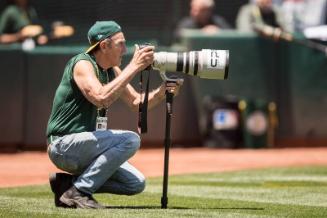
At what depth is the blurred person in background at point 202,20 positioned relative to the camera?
16875 mm

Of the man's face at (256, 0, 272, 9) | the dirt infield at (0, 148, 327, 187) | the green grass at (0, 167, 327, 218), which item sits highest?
the man's face at (256, 0, 272, 9)

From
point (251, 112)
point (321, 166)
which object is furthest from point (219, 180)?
point (251, 112)

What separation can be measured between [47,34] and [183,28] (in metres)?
2.22

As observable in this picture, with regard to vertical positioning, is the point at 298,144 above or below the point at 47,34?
below

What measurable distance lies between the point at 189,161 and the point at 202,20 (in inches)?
130

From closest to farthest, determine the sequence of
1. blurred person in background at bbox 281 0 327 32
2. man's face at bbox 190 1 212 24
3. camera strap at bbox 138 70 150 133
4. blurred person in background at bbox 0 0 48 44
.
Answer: camera strap at bbox 138 70 150 133, blurred person in background at bbox 0 0 48 44, man's face at bbox 190 1 212 24, blurred person in background at bbox 281 0 327 32

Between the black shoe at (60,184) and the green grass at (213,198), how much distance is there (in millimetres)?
112

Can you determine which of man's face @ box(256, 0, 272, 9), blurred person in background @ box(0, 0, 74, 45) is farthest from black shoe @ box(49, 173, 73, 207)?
man's face @ box(256, 0, 272, 9)

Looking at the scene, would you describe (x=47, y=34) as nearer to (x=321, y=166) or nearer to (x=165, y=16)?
(x=165, y=16)

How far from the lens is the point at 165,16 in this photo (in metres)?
18.2

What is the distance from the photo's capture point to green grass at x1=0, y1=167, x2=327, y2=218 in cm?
804

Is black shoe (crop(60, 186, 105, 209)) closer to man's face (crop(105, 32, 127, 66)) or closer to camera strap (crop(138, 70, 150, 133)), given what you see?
camera strap (crop(138, 70, 150, 133))

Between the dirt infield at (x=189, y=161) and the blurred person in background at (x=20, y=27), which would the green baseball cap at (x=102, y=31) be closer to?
the dirt infield at (x=189, y=161)

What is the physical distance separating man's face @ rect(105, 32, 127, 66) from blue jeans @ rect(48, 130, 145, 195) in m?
0.58
